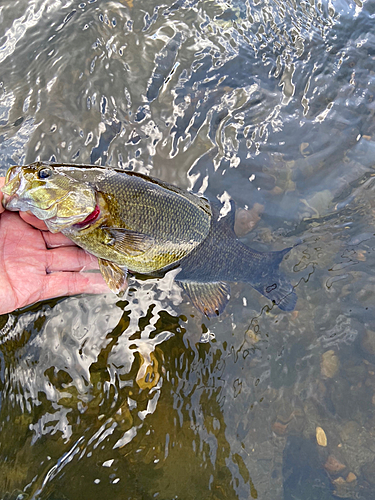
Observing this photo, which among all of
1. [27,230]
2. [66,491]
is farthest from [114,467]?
[27,230]

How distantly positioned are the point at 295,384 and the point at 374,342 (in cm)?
117

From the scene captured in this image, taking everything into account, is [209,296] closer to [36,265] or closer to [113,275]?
[113,275]

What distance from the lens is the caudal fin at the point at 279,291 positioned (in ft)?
14.9

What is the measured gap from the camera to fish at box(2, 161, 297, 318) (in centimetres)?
352

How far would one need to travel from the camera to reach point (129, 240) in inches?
149

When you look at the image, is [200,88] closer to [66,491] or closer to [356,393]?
[356,393]

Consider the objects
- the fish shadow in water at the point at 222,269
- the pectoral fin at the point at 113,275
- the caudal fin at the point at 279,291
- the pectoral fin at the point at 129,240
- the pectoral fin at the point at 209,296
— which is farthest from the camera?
the caudal fin at the point at 279,291

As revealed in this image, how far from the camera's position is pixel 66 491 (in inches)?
152

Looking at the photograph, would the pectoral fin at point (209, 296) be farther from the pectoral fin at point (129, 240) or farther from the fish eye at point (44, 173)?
the fish eye at point (44, 173)

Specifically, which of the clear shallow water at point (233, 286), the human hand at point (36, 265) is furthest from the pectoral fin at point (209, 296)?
the human hand at point (36, 265)

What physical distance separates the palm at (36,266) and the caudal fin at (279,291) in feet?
6.38

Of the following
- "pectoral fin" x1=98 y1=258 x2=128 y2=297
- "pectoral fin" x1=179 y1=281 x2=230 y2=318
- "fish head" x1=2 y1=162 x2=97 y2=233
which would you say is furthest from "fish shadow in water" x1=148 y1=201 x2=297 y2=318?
"fish head" x1=2 y1=162 x2=97 y2=233

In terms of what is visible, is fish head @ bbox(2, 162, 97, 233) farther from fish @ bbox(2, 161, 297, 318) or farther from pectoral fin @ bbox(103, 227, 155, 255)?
pectoral fin @ bbox(103, 227, 155, 255)

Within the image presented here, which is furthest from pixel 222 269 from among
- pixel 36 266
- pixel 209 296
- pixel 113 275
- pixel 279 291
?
pixel 36 266
